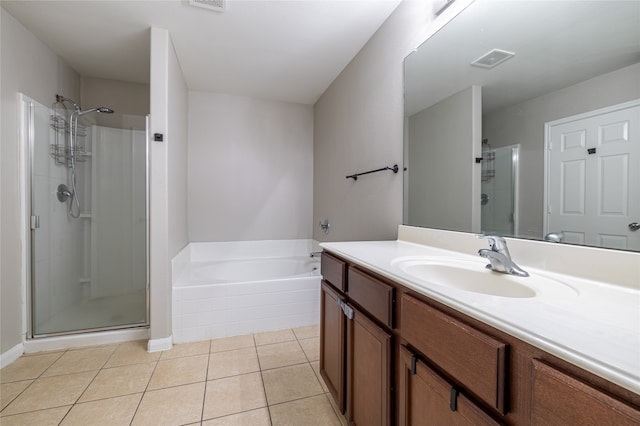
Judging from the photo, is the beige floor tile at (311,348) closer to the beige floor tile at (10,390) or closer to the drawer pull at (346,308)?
the drawer pull at (346,308)

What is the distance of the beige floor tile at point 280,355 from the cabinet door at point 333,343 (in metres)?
0.47

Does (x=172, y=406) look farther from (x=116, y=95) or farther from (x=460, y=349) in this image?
(x=116, y=95)

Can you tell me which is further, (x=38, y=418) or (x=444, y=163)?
(x=444, y=163)

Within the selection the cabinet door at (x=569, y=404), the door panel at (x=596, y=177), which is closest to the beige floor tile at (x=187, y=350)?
the cabinet door at (x=569, y=404)

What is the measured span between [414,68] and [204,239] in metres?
2.70

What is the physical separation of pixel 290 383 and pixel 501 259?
138 centimetres

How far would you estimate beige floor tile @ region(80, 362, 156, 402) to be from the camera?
1.54 meters

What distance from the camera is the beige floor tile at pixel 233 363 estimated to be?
1.76 metres

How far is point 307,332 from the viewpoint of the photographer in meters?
2.32

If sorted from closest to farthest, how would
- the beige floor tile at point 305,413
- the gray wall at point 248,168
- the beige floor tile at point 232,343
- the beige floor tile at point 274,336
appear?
the beige floor tile at point 305,413, the beige floor tile at point 232,343, the beige floor tile at point 274,336, the gray wall at point 248,168

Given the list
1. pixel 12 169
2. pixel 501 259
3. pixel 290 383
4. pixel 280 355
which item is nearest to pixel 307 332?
pixel 280 355

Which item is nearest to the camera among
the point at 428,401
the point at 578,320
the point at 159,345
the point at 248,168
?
the point at 578,320

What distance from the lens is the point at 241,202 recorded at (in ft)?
10.8

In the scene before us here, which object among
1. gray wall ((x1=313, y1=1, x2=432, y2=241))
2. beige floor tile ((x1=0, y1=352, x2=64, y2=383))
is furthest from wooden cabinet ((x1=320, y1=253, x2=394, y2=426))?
beige floor tile ((x1=0, y1=352, x2=64, y2=383))
